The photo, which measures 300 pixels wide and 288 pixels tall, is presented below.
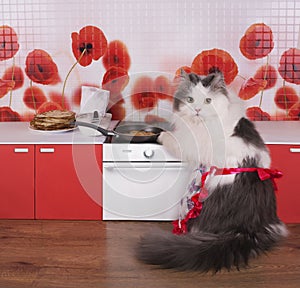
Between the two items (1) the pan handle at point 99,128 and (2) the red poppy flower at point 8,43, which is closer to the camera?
(1) the pan handle at point 99,128

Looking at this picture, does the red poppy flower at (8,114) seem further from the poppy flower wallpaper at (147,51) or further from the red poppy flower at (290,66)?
the red poppy flower at (290,66)

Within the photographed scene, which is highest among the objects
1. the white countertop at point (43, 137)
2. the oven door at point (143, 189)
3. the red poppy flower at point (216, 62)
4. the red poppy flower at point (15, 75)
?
the red poppy flower at point (216, 62)

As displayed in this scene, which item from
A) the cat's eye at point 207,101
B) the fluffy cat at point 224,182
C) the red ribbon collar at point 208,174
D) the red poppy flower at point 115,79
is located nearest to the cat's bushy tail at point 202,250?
the fluffy cat at point 224,182

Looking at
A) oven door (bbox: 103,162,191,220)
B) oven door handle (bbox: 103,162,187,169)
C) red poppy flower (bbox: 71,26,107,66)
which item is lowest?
oven door (bbox: 103,162,191,220)

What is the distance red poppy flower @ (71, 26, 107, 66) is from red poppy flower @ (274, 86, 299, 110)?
1.10 m

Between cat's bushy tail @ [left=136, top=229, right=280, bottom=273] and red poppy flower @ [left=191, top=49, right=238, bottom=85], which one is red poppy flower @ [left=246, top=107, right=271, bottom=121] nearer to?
red poppy flower @ [left=191, top=49, right=238, bottom=85]

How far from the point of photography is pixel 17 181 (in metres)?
3.17

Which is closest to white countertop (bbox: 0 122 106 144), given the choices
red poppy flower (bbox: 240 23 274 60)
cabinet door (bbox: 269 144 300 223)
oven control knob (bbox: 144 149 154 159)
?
oven control knob (bbox: 144 149 154 159)

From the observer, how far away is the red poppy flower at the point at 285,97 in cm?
361

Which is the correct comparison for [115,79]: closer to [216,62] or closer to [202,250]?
[216,62]

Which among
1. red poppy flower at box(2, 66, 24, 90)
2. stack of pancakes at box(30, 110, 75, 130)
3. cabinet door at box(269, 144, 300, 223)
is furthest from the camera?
red poppy flower at box(2, 66, 24, 90)

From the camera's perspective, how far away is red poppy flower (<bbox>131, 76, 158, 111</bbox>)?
361 centimetres

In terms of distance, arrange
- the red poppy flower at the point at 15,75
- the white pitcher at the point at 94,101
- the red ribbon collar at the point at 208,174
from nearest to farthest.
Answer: the red ribbon collar at the point at 208,174, the white pitcher at the point at 94,101, the red poppy flower at the point at 15,75

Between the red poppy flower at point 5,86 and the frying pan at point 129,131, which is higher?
the red poppy flower at point 5,86
